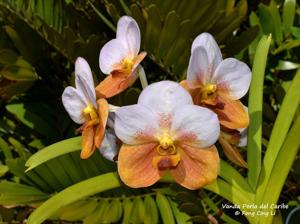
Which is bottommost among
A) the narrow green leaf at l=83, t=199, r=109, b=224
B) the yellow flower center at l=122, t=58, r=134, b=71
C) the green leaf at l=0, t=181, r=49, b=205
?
the narrow green leaf at l=83, t=199, r=109, b=224

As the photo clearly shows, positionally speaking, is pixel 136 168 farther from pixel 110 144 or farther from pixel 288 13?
pixel 288 13

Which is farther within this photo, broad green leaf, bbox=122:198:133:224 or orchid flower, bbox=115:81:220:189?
broad green leaf, bbox=122:198:133:224

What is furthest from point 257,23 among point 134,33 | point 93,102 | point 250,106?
point 93,102

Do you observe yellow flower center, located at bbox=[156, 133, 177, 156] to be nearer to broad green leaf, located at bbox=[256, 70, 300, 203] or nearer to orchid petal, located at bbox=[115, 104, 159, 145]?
orchid petal, located at bbox=[115, 104, 159, 145]

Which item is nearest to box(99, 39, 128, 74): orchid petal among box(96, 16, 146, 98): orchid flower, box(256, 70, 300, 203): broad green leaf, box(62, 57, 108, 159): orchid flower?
box(96, 16, 146, 98): orchid flower

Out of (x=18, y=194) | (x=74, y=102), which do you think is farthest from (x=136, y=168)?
(x=18, y=194)

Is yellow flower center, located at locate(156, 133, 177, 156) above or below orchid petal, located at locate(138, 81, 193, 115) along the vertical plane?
below
